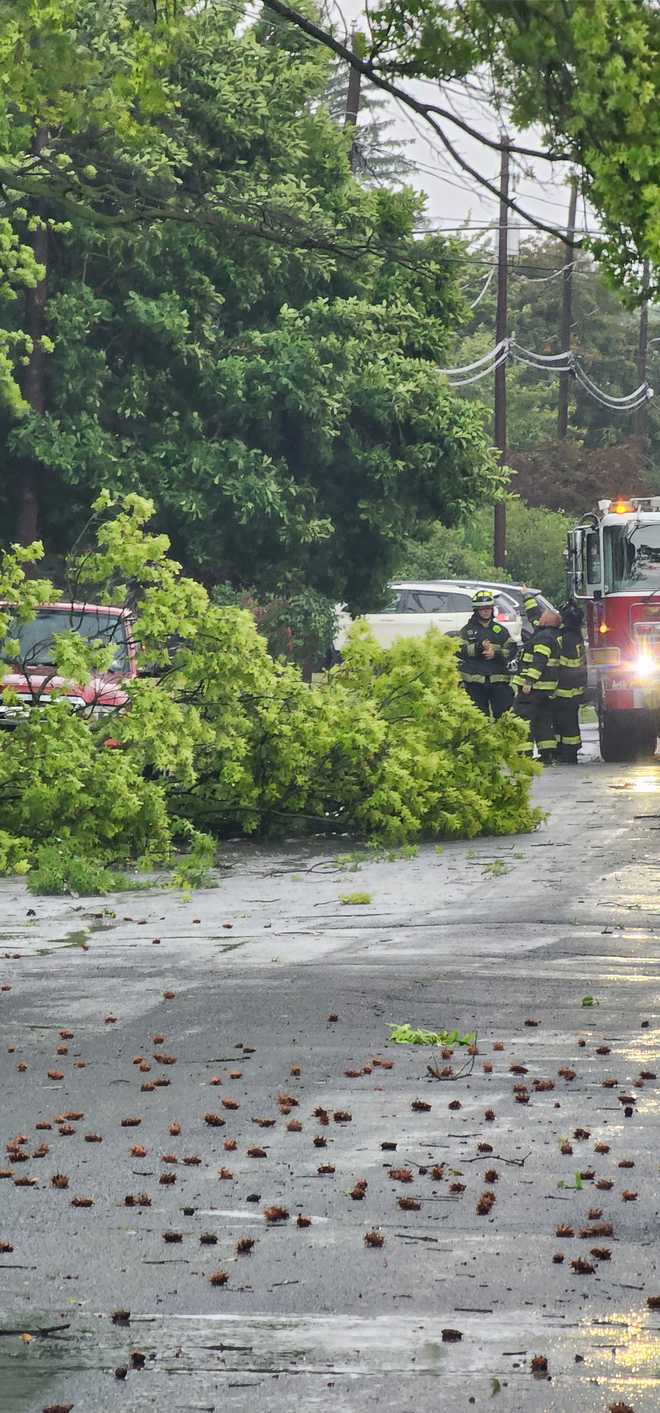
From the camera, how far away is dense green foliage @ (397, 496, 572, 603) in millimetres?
56875

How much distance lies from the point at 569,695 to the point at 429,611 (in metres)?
15.5

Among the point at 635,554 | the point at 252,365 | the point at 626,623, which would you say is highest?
the point at 252,365

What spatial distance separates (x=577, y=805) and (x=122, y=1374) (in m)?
15.2

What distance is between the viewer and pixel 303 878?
14.5 m

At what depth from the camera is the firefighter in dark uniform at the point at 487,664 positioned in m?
23.4

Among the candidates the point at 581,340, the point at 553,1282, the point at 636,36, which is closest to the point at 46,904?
the point at 636,36

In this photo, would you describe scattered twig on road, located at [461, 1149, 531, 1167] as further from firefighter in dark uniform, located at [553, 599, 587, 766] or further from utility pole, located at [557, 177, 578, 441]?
utility pole, located at [557, 177, 578, 441]

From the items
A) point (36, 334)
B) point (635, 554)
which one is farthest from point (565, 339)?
point (635, 554)

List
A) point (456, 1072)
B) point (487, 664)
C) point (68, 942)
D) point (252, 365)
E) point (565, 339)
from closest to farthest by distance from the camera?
point (456, 1072)
point (68, 942)
point (487, 664)
point (252, 365)
point (565, 339)

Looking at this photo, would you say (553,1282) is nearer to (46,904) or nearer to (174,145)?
(46,904)

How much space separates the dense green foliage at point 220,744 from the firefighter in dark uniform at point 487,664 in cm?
565

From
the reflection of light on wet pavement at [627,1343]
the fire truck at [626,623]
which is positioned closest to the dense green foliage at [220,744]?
the fire truck at [626,623]

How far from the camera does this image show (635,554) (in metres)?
24.9

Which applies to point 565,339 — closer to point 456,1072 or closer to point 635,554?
point 635,554
